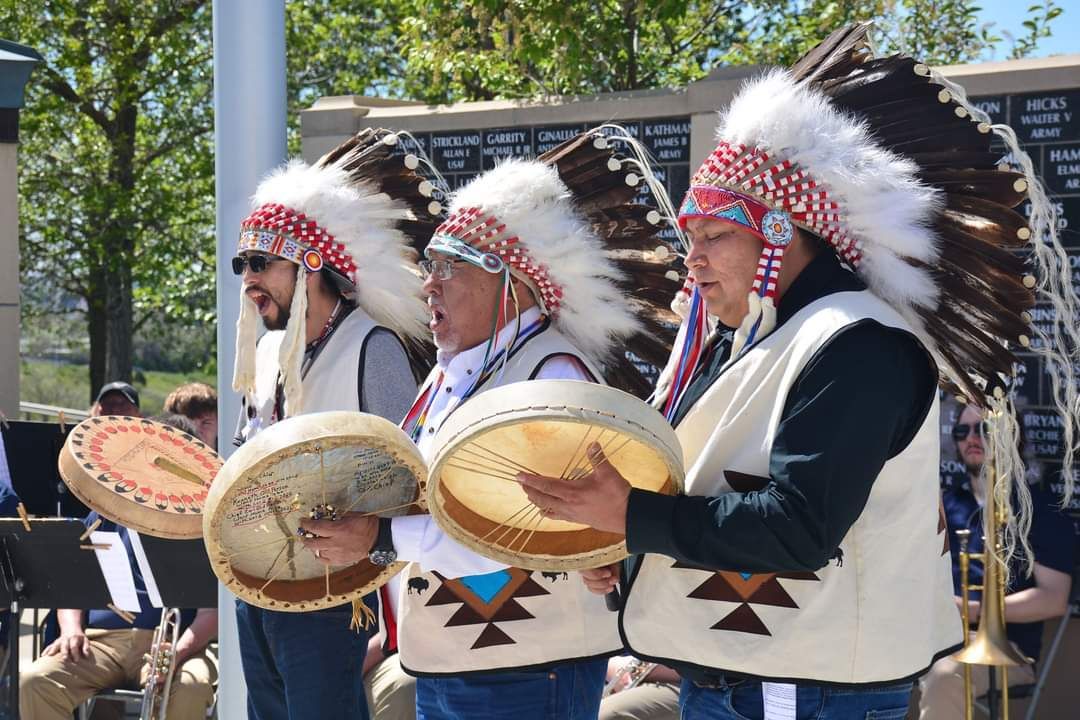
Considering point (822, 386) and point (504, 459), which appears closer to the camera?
point (822, 386)

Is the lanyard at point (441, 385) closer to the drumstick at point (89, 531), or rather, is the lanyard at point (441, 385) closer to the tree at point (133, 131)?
the drumstick at point (89, 531)

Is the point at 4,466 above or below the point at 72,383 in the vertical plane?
above

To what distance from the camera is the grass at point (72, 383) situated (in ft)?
63.1

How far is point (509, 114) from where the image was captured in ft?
19.9

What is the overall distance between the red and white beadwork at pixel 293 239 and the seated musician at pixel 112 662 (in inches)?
61.6

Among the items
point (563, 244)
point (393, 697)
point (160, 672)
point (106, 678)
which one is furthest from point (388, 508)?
point (106, 678)

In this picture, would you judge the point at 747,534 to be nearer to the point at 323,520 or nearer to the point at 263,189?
the point at 323,520

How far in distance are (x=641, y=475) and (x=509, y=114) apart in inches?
160

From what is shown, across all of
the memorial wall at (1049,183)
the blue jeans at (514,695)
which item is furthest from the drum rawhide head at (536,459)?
the memorial wall at (1049,183)

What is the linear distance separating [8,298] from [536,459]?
6030 millimetres

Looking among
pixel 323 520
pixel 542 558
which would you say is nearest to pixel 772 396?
pixel 542 558

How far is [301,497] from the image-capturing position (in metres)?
2.62

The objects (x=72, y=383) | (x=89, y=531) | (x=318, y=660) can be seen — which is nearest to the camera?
(x=318, y=660)

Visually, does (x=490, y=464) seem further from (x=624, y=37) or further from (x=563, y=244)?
(x=624, y=37)
